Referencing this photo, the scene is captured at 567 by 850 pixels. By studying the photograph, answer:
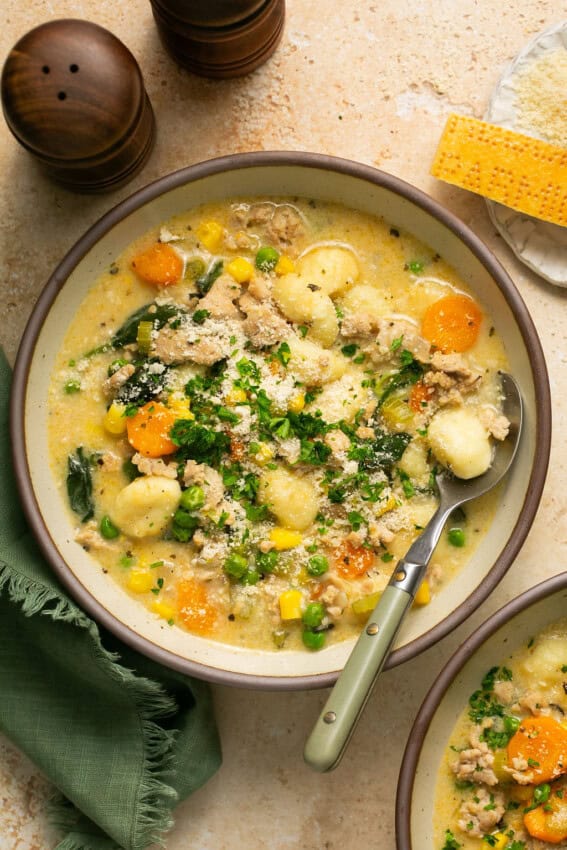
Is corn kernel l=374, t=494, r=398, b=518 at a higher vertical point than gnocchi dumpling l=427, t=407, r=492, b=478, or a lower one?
lower

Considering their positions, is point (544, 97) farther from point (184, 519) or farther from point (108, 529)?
point (108, 529)

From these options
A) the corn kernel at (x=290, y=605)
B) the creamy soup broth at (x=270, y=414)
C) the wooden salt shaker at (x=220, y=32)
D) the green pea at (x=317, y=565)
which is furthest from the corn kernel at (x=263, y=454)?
the wooden salt shaker at (x=220, y=32)

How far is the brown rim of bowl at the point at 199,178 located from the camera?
325 centimetres

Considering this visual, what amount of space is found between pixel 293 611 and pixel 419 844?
1.03m

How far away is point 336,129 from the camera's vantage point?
12.1 ft

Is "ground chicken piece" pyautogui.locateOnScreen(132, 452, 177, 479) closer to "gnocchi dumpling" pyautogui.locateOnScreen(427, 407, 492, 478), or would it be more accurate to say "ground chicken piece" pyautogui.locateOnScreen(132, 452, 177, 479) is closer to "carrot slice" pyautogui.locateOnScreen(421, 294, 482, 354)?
"gnocchi dumpling" pyautogui.locateOnScreen(427, 407, 492, 478)

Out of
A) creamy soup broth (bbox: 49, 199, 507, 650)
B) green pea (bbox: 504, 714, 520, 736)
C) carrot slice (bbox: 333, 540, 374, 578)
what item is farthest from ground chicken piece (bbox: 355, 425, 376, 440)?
green pea (bbox: 504, 714, 520, 736)

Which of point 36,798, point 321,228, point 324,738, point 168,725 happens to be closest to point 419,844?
point 324,738

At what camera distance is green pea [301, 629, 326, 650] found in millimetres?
3455

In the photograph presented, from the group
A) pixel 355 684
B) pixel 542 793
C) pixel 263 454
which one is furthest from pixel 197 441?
pixel 542 793

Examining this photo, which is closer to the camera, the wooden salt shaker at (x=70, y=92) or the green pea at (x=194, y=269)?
the wooden salt shaker at (x=70, y=92)

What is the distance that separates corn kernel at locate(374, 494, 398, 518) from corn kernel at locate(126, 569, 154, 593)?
0.95m

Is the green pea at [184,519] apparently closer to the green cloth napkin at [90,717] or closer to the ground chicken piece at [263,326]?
the green cloth napkin at [90,717]

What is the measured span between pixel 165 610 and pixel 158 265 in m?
1.40
